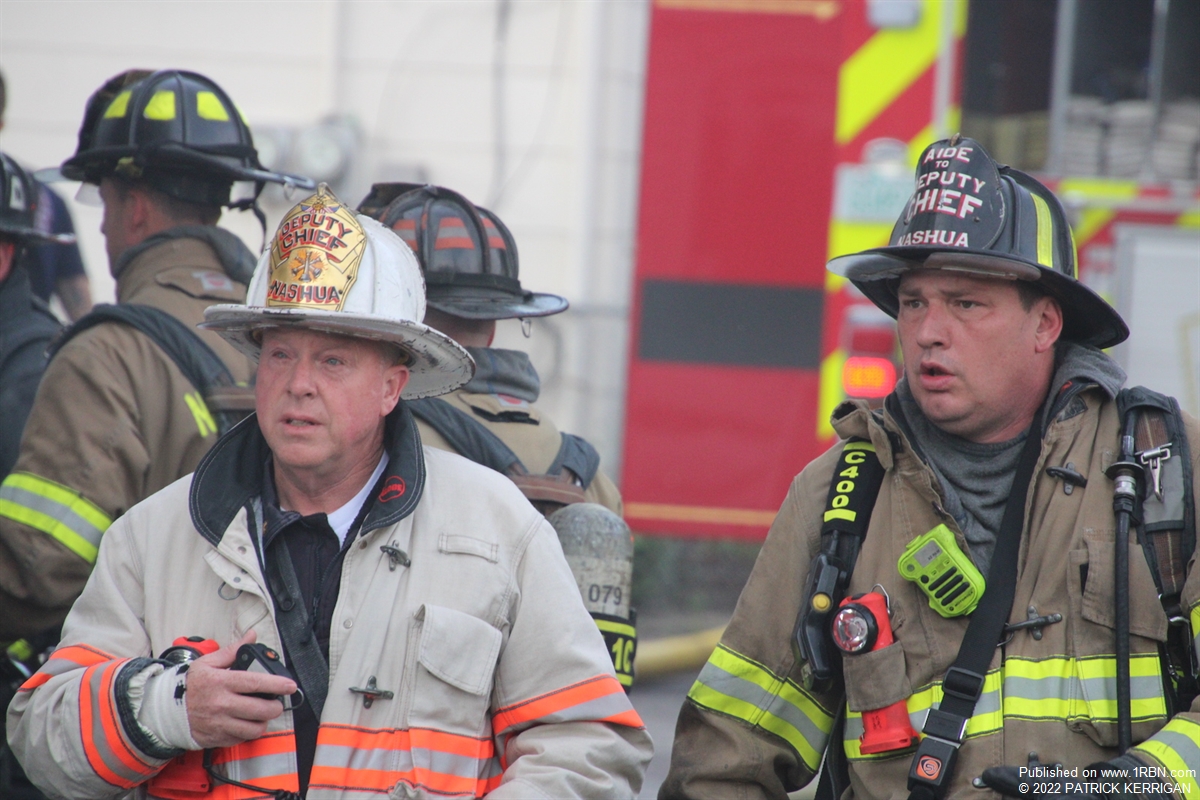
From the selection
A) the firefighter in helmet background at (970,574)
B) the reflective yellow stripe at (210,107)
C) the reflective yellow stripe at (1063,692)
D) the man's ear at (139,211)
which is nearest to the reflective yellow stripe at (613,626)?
the firefighter in helmet background at (970,574)

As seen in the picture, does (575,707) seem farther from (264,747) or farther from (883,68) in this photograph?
(883,68)

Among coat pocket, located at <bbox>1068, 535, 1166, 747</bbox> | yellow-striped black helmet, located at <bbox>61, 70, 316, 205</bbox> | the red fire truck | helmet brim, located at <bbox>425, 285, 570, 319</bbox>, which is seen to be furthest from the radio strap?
the red fire truck

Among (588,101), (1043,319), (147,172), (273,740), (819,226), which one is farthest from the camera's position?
(588,101)

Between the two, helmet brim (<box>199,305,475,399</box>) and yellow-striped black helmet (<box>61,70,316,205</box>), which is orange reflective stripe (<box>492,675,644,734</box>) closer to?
helmet brim (<box>199,305,475,399</box>)

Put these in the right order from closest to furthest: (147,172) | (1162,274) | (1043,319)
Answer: (1043,319) → (147,172) → (1162,274)

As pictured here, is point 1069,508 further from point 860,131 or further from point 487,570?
point 860,131

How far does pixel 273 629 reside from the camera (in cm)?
227

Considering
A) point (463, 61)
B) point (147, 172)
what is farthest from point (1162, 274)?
point (147, 172)

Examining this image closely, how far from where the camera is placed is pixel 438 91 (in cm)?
600

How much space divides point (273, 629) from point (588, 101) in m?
4.05

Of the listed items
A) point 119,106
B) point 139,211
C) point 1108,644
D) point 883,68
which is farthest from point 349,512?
point 883,68

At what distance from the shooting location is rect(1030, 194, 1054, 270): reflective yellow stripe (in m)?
2.63

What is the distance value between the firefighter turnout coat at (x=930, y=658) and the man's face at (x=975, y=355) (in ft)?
0.34

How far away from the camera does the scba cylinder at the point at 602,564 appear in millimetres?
2840
